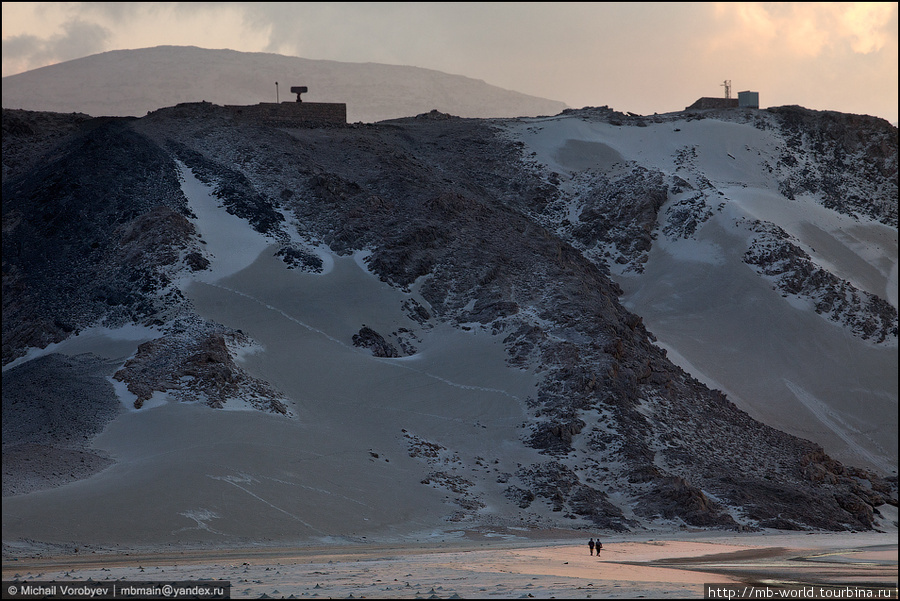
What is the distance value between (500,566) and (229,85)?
135 metres

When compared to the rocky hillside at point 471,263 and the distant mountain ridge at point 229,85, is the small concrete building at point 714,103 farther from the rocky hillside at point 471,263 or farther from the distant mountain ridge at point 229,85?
the distant mountain ridge at point 229,85

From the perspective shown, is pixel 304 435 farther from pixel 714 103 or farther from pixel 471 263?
pixel 714 103

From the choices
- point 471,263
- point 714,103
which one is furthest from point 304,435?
point 714,103

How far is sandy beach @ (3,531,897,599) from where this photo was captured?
1741cm

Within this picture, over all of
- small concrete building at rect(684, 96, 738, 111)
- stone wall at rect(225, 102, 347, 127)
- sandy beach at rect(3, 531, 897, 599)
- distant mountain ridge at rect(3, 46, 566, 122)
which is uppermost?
distant mountain ridge at rect(3, 46, 566, 122)

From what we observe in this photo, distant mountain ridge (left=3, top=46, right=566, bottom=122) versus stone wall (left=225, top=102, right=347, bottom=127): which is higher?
distant mountain ridge (left=3, top=46, right=566, bottom=122)

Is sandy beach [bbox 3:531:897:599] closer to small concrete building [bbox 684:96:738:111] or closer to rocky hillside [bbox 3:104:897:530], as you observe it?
rocky hillside [bbox 3:104:897:530]

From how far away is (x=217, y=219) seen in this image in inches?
2000

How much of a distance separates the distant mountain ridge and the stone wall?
250 ft

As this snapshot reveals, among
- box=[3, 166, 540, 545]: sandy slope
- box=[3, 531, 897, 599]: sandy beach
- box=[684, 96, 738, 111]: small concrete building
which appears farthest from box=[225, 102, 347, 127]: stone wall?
box=[3, 531, 897, 599]: sandy beach

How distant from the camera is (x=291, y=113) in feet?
209

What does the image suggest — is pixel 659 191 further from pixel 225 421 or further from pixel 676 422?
pixel 225 421

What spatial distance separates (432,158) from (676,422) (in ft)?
89.0

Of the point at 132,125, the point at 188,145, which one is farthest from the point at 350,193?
the point at 132,125
